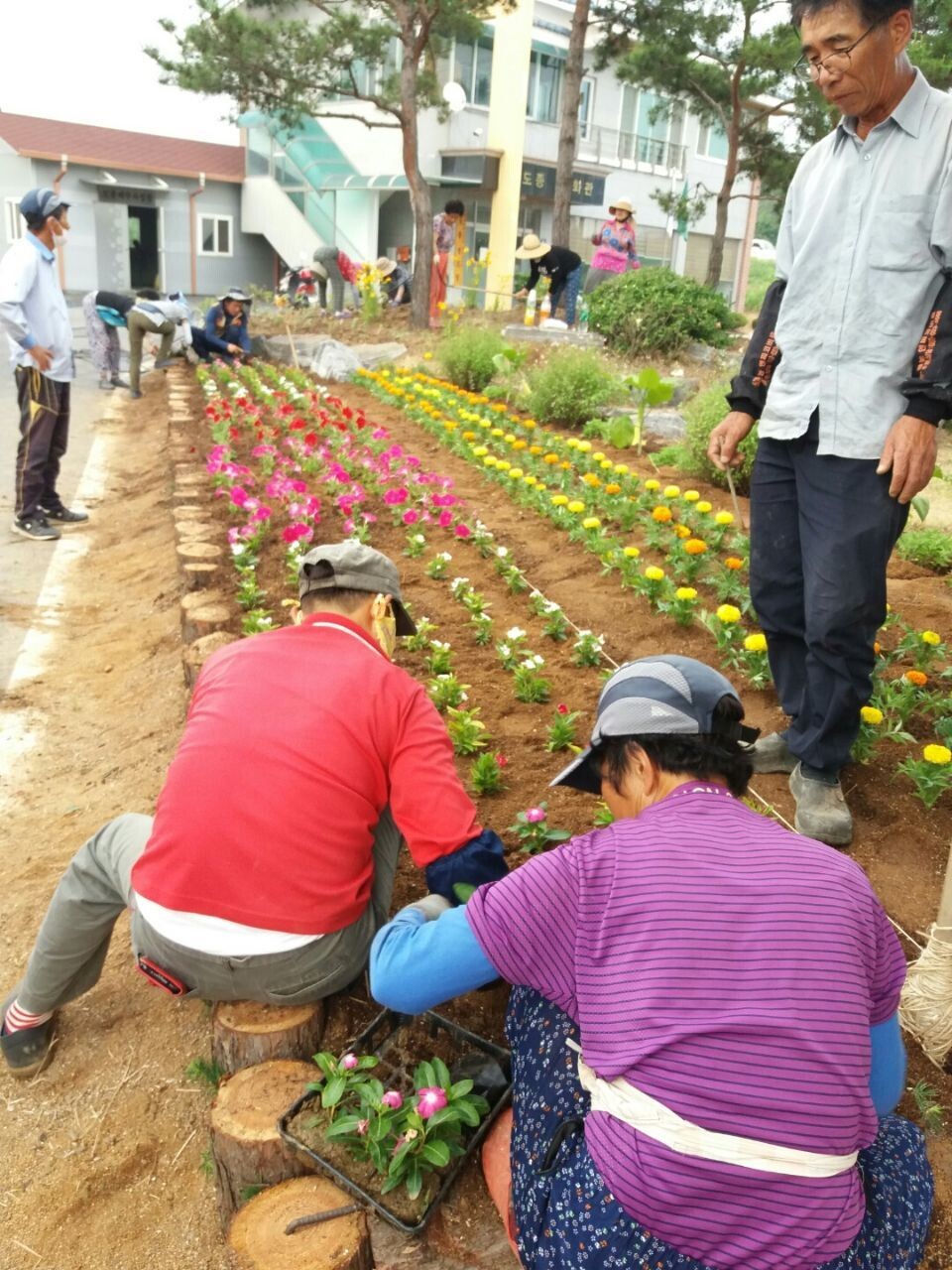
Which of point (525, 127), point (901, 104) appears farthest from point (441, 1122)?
point (525, 127)

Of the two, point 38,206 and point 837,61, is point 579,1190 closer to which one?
point 837,61

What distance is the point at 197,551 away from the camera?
5117mm

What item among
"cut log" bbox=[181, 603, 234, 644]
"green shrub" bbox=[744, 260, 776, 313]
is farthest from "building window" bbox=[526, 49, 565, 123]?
"cut log" bbox=[181, 603, 234, 644]

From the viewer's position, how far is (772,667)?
3047 mm

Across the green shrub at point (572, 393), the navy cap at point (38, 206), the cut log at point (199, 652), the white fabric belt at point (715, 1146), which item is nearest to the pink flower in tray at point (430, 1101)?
the white fabric belt at point (715, 1146)

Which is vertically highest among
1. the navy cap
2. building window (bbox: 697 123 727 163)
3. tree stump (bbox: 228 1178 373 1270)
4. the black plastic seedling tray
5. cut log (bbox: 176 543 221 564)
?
building window (bbox: 697 123 727 163)

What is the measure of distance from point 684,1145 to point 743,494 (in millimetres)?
5455

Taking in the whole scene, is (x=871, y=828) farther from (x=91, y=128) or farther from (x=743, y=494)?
(x=91, y=128)

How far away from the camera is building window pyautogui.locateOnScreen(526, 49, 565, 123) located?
23266 mm

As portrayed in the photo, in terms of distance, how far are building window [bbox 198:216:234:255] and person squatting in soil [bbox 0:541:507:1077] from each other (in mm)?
27765

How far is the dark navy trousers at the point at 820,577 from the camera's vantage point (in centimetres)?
261

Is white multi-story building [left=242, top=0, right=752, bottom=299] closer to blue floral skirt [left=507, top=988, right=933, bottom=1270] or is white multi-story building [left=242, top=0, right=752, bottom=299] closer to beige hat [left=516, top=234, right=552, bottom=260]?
beige hat [left=516, top=234, right=552, bottom=260]

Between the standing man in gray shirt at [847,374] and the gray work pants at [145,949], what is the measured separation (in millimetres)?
1304

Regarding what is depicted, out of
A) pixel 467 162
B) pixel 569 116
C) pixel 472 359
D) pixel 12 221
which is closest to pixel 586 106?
pixel 467 162
